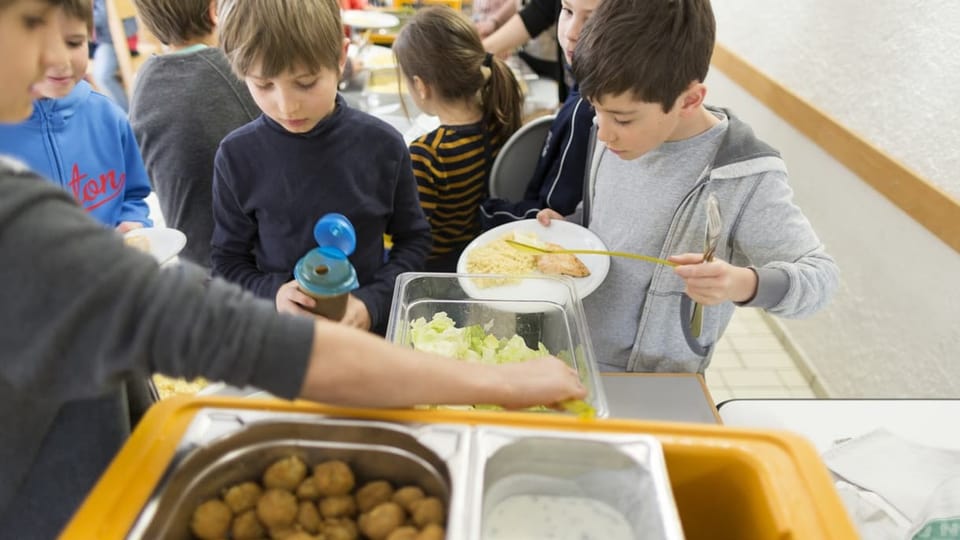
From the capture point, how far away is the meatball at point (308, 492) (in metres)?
0.68

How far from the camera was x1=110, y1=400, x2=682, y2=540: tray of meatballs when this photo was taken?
65 centimetres

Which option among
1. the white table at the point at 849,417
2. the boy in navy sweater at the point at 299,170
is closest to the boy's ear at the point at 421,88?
the boy in navy sweater at the point at 299,170

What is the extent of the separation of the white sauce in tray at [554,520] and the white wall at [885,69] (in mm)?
1866

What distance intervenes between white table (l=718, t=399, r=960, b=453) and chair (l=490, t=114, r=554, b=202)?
1.03 metres

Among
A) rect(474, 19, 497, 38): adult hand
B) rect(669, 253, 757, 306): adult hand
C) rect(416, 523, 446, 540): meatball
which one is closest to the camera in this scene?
rect(416, 523, 446, 540): meatball

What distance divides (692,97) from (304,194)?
933 mm

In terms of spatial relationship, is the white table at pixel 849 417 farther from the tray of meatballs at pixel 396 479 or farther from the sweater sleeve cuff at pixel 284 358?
the sweater sleeve cuff at pixel 284 358

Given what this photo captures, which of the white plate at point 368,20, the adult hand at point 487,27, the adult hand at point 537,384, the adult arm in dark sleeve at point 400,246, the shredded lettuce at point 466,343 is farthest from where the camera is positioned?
the white plate at point 368,20

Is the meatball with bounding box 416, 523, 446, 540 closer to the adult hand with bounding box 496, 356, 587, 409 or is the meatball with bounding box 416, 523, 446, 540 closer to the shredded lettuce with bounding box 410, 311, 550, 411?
the adult hand with bounding box 496, 356, 587, 409

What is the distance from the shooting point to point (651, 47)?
3.87ft

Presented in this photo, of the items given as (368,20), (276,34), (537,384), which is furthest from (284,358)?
(368,20)

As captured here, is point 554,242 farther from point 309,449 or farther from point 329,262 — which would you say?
point 309,449

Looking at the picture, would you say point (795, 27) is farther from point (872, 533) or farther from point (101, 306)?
point (101, 306)

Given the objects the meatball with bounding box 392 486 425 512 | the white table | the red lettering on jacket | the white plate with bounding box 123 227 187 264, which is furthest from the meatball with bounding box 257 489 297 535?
the red lettering on jacket
